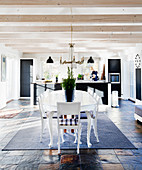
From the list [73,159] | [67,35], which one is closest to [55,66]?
[67,35]

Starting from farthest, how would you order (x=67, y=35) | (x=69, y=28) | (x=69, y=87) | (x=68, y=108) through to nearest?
(x=67, y=35) < (x=69, y=28) < (x=69, y=87) < (x=68, y=108)

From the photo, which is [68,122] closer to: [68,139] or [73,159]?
[73,159]

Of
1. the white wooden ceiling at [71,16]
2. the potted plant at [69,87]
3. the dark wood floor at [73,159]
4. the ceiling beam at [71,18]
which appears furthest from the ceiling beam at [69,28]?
the dark wood floor at [73,159]

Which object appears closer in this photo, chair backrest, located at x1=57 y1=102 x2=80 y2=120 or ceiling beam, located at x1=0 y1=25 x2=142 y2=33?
chair backrest, located at x1=57 y1=102 x2=80 y2=120

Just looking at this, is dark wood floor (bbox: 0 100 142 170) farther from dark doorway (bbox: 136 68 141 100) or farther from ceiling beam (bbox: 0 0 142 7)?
dark doorway (bbox: 136 68 141 100)

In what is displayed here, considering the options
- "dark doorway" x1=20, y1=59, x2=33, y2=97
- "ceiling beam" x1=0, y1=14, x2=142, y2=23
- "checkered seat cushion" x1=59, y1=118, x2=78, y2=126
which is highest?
"ceiling beam" x1=0, y1=14, x2=142, y2=23

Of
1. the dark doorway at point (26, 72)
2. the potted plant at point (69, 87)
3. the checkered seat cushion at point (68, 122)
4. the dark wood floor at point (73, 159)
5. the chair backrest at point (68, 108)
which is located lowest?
the dark wood floor at point (73, 159)

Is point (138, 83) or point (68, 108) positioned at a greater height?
point (138, 83)

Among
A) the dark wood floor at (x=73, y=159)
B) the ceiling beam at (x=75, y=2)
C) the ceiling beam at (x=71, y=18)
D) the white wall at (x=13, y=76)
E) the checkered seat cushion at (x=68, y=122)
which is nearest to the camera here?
the dark wood floor at (x=73, y=159)

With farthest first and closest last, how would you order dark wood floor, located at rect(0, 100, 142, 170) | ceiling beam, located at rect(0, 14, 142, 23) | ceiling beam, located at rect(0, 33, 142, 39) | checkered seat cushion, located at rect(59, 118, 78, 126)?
ceiling beam, located at rect(0, 33, 142, 39) → ceiling beam, located at rect(0, 14, 142, 23) → checkered seat cushion, located at rect(59, 118, 78, 126) → dark wood floor, located at rect(0, 100, 142, 170)

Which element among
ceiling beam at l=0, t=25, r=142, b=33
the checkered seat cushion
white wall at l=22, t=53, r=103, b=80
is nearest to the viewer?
the checkered seat cushion

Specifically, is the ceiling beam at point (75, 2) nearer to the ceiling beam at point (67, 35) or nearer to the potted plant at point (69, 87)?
the potted plant at point (69, 87)

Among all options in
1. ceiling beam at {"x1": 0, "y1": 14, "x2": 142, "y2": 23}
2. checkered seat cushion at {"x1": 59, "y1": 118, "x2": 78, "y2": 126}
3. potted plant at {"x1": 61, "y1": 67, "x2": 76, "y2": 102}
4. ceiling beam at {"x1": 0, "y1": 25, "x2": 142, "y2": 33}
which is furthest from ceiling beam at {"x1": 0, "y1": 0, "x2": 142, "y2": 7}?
checkered seat cushion at {"x1": 59, "y1": 118, "x2": 78, "y2": 126}

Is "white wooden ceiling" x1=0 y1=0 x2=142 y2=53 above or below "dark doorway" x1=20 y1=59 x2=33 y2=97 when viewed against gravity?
above
